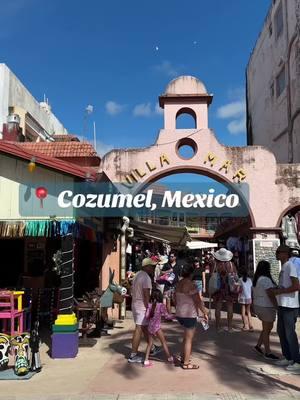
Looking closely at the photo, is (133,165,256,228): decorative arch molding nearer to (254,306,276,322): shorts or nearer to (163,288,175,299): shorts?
(163,288,175,299): shorts

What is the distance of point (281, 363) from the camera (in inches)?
277

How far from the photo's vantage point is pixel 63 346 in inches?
304

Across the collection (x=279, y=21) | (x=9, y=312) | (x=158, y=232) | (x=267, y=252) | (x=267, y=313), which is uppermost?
(x=279, y=21)

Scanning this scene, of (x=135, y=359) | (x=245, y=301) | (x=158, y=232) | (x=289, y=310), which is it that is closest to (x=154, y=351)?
(x=135, y=359)

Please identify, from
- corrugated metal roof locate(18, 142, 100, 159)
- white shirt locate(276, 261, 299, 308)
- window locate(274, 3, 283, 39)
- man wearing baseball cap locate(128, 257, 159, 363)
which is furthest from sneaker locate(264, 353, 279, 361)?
window locate(274, 3, 283, 39)

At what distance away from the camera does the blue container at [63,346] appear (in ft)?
25.3

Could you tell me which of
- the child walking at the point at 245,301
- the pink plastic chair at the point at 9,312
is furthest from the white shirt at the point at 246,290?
the pink plastic chair at the point at 9,312

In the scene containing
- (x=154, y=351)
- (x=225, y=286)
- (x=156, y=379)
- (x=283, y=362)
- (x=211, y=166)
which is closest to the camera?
(x=156, y=379)


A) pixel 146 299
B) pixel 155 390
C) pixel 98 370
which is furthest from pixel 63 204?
pixel 155 390

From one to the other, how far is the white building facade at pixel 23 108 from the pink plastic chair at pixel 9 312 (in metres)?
10.4

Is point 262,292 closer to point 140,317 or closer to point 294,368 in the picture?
point 294,368

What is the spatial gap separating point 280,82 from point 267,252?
39.1ft

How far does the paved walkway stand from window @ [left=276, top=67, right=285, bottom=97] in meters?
16.8

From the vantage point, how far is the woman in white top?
730cm
